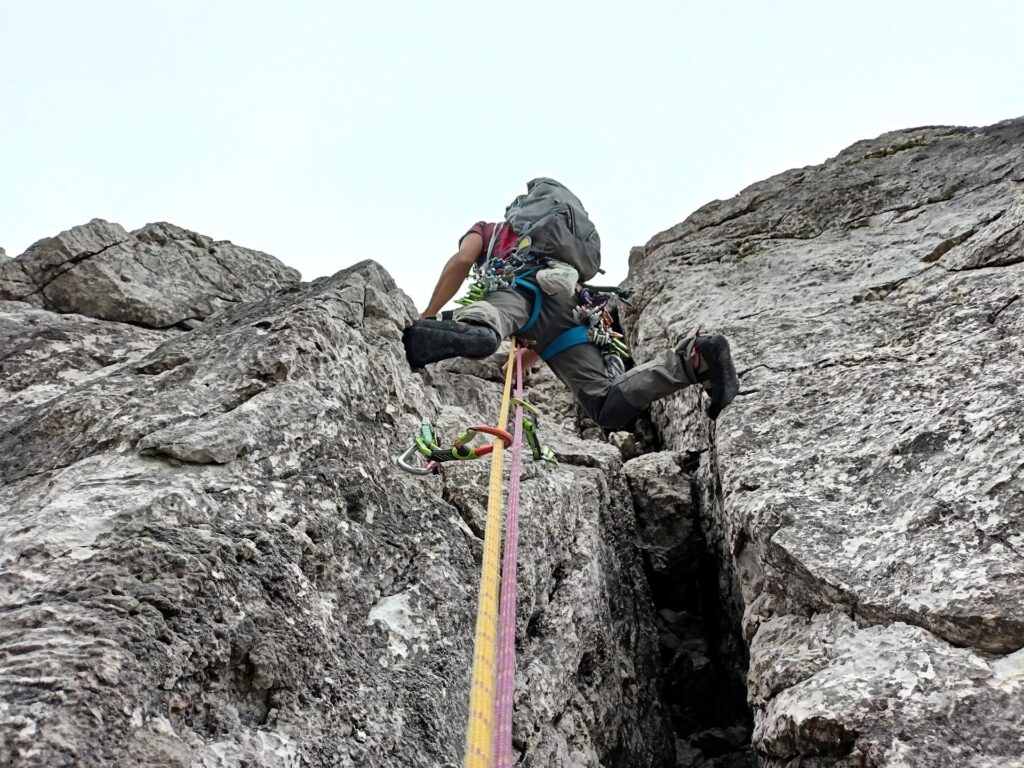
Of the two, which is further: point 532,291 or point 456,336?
point 532,291

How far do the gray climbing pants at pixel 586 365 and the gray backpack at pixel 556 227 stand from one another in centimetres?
39

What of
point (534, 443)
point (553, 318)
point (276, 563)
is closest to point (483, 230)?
point (553, 318)

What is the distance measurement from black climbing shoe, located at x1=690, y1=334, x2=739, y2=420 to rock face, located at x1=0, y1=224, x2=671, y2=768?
1013 millimetres

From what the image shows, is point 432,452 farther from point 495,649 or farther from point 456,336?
point 495,649

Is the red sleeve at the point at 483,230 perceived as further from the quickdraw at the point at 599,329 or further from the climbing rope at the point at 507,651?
the climbing rope at the point at 507,651

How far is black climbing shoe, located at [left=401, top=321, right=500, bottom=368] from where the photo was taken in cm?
476

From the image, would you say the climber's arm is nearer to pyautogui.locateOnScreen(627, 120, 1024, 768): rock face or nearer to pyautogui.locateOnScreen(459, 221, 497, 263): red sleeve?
pyautogui.locateOnScreen(459, 221, 497, 263): red sleeve

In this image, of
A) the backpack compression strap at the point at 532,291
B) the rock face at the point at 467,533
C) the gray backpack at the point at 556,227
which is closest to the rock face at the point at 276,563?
the rock face at the point at 467,533

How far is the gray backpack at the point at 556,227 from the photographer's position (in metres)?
5.84

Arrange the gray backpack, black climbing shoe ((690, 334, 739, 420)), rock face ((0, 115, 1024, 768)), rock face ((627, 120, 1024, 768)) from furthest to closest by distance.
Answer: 1. the gray backpack
2. black climbing shoe ((690, 334, 739, 420))
3. rock face ((627, 120, 1024, 768))
4. rock face ((0, 115, 1024, 768))

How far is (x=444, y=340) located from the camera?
483 cm

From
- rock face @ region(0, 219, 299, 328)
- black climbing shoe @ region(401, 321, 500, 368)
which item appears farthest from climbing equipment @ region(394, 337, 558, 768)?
rock face @ region(0, 219, 299, 328)

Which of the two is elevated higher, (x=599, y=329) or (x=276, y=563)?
(x=599, y=329)

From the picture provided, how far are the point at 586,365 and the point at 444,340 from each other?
56.6 inches
